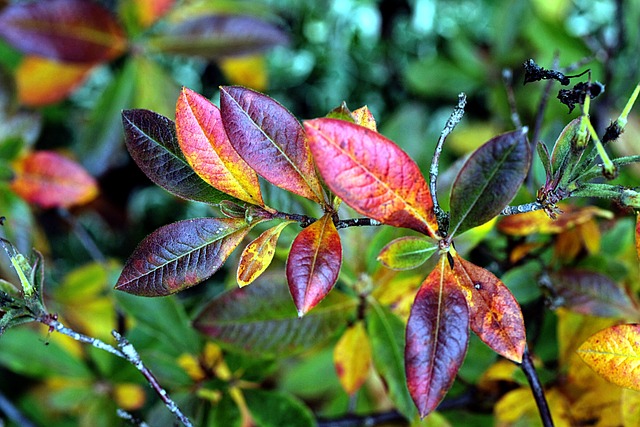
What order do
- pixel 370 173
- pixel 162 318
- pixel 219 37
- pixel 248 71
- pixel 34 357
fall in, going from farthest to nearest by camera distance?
pixel 248 71, pixel 219 37, pixel 34 357, pixel 162 318, pixel 370 173

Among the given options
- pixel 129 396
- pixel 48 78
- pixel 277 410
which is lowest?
pixel 129 396

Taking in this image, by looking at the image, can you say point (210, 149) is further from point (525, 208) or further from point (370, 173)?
point (525, 208)

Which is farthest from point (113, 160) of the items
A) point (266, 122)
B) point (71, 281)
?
point (266, 122)

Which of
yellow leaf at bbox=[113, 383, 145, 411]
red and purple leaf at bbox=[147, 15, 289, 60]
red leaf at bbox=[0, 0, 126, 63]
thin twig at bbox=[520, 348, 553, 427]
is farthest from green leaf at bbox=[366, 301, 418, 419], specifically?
red leaf at bbox=[0, 0, 126, 63]

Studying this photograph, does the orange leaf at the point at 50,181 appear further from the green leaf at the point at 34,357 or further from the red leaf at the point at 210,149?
the red leaf at the point at 210,149

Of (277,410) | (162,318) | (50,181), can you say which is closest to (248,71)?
(50,181)

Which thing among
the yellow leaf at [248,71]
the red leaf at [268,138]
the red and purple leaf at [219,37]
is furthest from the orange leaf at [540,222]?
the yellow leaf at [248,71]

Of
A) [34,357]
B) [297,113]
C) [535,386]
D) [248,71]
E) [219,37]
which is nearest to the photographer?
[535,386]

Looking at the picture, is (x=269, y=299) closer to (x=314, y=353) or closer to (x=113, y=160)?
(x=314, y=353)
